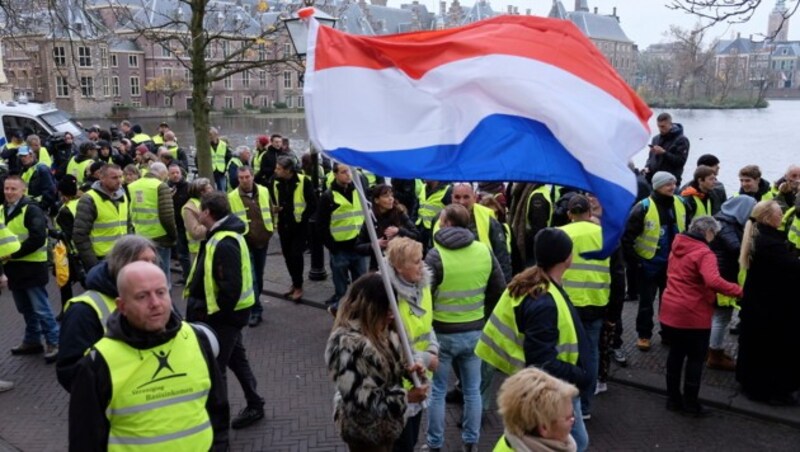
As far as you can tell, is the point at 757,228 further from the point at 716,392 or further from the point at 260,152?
the point at 260,152

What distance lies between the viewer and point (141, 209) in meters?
8.70

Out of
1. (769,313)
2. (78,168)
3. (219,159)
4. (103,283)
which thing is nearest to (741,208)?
(769,313)

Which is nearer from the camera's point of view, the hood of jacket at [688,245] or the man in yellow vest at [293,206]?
the hood of jacket at [688,245]

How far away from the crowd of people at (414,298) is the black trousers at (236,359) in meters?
0.02

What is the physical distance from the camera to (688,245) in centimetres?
573

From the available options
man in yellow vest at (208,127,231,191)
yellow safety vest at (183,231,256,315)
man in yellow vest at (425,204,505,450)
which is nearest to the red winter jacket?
man in yellow vest at (425,204,505,450)

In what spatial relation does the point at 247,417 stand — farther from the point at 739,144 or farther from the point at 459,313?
the point at 739,144

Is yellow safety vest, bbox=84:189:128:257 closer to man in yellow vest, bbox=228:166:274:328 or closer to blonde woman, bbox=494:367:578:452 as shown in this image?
man in yellow vest, bbox=228:166:274:328

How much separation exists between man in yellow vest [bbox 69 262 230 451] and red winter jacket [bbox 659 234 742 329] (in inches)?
160

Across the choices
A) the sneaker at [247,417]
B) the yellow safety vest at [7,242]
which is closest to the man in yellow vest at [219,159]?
the yellow safety vest at [7,242]

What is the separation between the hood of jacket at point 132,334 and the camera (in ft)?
9.68

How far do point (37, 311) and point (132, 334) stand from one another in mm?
5078

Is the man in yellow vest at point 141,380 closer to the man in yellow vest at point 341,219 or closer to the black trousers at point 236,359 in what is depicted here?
the black trousers at point 236,359

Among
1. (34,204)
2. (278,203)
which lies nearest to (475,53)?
(34,204)
